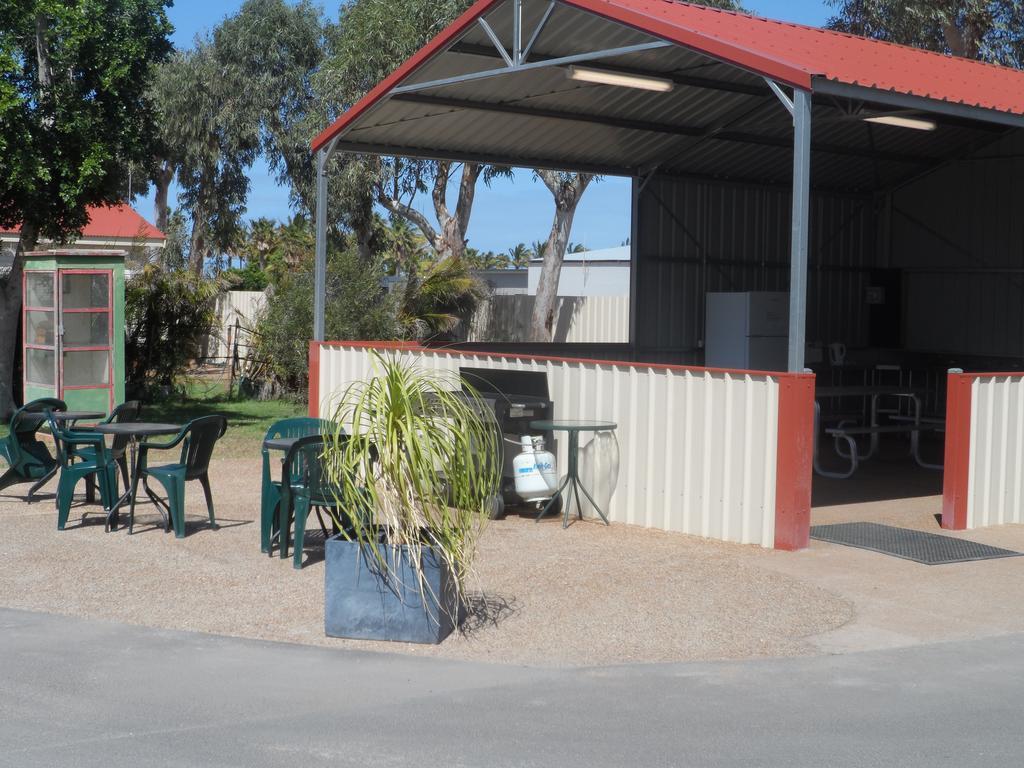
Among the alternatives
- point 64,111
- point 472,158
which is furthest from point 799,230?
point 64,111

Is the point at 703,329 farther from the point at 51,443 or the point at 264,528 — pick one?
the point at 264,528

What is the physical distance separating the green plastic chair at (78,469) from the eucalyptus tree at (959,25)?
23121 millimetres

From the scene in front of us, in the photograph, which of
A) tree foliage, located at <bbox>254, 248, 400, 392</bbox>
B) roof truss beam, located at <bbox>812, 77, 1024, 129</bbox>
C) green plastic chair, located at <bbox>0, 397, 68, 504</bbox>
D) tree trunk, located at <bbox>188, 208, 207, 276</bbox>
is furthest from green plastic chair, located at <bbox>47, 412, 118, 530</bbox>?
tree trunk, located at <bbox>188, 208, 207, 276</bbox>

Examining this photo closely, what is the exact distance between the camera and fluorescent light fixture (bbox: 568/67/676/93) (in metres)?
12.1

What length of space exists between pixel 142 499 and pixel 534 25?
5.93 metres

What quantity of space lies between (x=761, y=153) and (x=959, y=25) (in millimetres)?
12890

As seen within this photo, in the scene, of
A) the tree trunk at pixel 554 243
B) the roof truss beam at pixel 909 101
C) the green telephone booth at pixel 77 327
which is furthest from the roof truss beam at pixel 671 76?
the tree trunk at pixel 554 243

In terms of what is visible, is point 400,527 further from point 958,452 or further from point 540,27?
point 540,27

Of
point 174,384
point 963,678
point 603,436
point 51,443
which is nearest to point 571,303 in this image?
point 174,384

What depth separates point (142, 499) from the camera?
10.4m

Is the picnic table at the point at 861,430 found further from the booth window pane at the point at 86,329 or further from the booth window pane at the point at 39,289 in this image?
the booth window pane at the point at 39,289

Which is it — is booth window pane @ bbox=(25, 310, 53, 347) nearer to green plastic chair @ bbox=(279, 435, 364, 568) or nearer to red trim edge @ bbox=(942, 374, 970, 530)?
green plastic chair @ bbox=(279, 435, 364, 568)

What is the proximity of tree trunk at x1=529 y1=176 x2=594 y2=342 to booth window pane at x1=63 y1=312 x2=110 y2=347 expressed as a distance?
12.2m

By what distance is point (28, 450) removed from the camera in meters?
10.3
